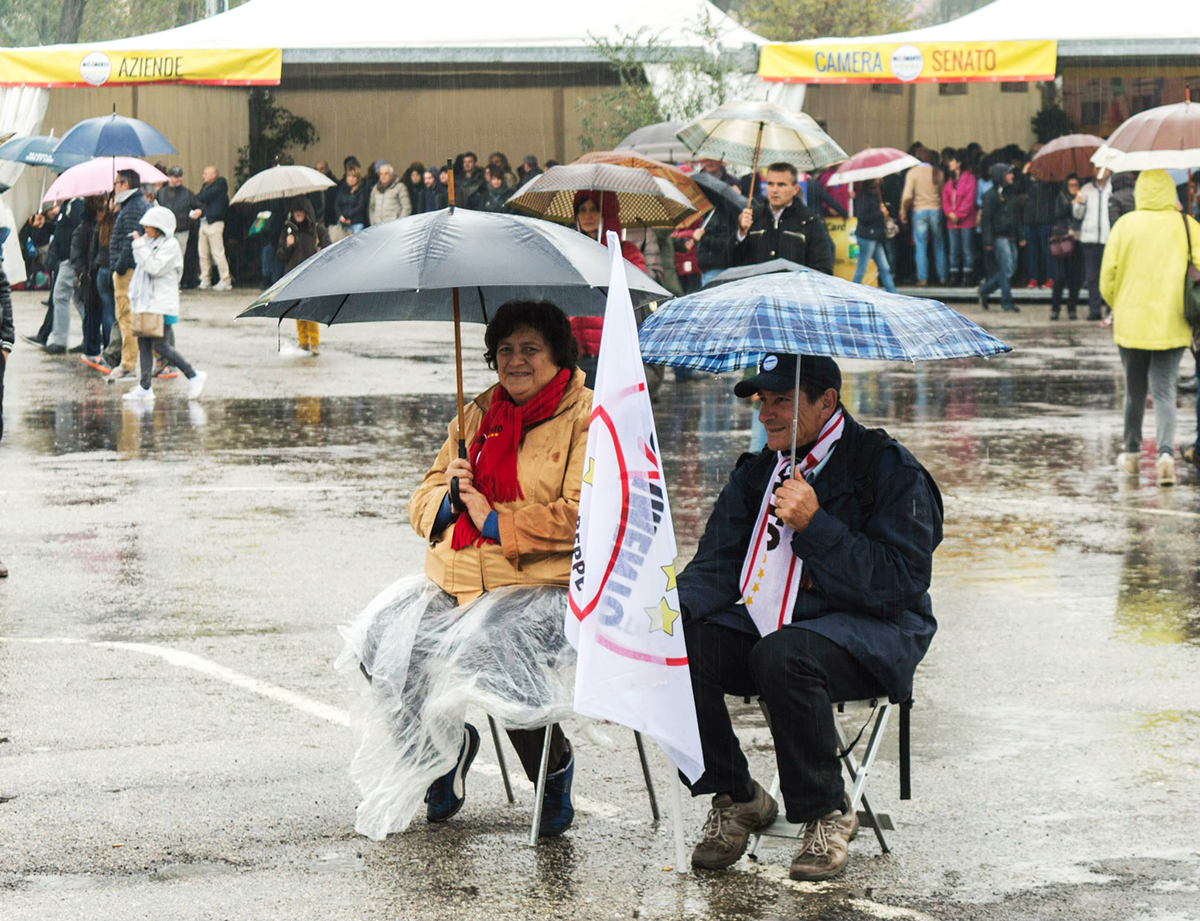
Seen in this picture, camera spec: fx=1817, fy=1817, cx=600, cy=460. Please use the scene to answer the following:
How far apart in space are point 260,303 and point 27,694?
2.15 meters

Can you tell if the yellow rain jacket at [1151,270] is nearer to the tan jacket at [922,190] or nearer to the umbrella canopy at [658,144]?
the umbrella canopy at [658,144]

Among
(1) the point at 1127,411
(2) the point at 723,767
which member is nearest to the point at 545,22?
(1) the point at 1127,411

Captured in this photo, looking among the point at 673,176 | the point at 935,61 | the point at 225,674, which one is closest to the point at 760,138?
the point at 673,176

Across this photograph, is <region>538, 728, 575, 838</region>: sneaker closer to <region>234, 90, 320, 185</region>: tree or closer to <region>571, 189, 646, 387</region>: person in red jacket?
<region>571, 189, 646, 387</region>: person in red jacket

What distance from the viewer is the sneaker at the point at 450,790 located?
16.2ft

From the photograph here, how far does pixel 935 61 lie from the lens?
76.4 feet

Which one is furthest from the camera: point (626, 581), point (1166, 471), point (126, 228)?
point (126, 228)

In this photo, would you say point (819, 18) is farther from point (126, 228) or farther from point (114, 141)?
point (126, 228)

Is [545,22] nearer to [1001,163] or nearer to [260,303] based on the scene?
[1001,163]

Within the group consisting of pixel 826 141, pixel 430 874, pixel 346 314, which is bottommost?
pixel 430 874

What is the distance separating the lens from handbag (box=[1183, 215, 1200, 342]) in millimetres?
10758

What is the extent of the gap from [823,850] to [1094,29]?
21.0 metres

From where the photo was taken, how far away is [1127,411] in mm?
11359

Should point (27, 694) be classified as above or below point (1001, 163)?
below
